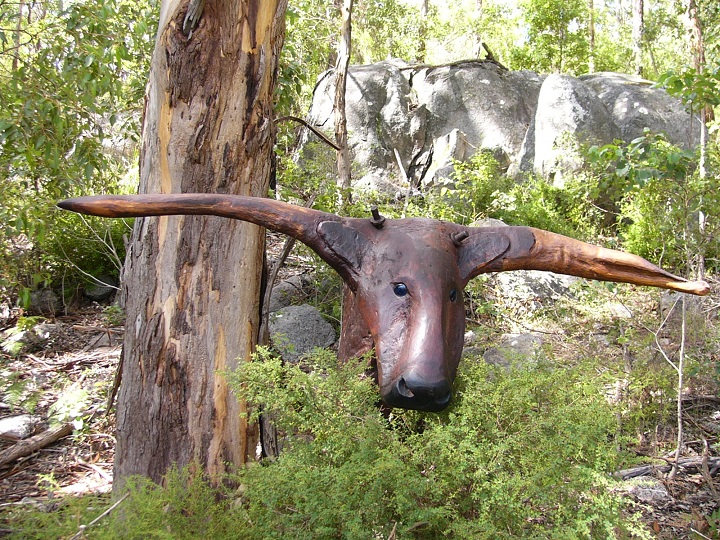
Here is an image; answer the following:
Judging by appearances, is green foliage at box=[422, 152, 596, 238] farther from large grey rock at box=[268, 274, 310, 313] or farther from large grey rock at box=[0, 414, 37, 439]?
large grey rock at box=[0, 414, 37, 439]

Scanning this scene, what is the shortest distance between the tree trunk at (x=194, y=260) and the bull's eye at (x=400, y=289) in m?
1.20

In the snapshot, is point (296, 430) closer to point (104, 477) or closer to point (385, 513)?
point (385, 513)

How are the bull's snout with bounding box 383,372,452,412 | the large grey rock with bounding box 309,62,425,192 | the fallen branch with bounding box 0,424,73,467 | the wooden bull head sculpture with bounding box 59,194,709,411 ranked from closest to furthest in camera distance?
the bull's snout with bounding box 383,372,452,412 < the wooden bull head sculpture with bounding box 59,194,709,411 < the fallen branch with bounding box 0,424,73,467 < the large grey rock with bounding box 309,62,425,192

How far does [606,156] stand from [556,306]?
2348mm

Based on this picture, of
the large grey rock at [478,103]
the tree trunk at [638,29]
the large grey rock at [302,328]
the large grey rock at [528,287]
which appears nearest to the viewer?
the large grey rock at [302,328]

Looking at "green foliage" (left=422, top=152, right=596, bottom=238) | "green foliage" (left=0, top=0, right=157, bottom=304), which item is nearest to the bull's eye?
"green foliage" (left=0, top=0, right=157, bottom=304)

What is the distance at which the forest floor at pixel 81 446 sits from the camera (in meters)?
3.82

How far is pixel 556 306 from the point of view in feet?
22.3

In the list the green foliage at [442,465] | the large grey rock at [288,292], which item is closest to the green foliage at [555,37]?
the large grey rock at [288,292]

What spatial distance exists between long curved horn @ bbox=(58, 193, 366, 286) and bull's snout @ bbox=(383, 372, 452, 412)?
0.65 m

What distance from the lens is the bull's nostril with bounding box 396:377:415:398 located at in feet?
7.61

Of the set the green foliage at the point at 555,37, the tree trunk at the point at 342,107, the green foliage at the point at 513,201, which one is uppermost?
the green foliage at the point at 555,37

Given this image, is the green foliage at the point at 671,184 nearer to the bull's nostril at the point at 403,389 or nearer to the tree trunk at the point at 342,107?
the bull's nostril at the point at 403,389

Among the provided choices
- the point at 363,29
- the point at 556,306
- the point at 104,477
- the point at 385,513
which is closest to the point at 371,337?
the point at 385,513
